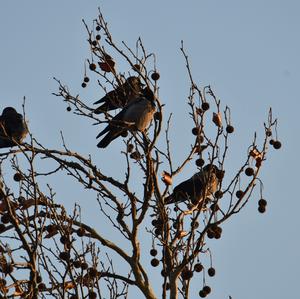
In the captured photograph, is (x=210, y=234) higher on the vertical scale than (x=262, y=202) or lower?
lower

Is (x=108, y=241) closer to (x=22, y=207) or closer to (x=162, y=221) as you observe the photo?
(x=162, y=221)

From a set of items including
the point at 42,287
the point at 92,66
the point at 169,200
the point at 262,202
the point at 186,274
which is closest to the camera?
the point at 42,287

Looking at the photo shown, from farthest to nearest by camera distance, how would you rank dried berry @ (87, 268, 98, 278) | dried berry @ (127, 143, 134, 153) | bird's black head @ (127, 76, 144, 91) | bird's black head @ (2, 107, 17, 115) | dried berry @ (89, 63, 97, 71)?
bird's black head @ (2, 107, 17, 115), bird's black head @ (127, 76, 144, 91), dried berry @ (89, 63, 97, 71), dried berry @ (127, 143, 134, 153), dried berry @ (87, 268, 98, 278)

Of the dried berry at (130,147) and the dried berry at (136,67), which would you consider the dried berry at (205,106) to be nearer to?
the dried berry at (136,67)

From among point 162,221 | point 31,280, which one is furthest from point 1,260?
point 162,221

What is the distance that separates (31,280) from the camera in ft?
16.7

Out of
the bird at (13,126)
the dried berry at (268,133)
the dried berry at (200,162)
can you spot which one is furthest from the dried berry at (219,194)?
the bird at (13,126)

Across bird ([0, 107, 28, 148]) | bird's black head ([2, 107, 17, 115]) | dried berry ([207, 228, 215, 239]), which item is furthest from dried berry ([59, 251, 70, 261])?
bird's black head ([2, 107, 17, 115])

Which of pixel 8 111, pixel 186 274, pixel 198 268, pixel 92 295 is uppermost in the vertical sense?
pixel 8 111

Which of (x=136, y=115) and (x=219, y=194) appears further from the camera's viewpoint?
(x=136, y=115)

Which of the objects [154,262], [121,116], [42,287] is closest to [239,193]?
[154,262]

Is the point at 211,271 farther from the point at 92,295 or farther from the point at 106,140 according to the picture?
the point at 106,140

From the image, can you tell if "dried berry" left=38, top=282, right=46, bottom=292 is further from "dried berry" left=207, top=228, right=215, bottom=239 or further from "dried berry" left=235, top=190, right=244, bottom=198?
"dried berry" left=235, top=190, right=244, bottom=198

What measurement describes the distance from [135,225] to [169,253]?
16.5 inches
